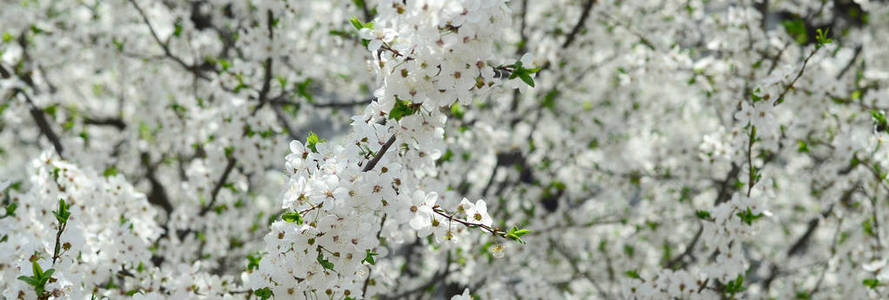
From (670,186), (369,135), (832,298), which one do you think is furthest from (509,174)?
(369,135)

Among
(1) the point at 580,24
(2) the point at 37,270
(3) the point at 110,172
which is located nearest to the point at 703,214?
(1) the point at 580,24

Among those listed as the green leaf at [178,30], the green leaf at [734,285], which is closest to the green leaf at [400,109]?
the green leaf at [734,285]

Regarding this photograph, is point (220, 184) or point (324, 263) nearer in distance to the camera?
point (324, 263)

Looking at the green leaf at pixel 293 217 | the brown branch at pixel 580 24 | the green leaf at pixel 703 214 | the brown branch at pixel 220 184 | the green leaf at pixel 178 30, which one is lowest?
the green leaf at pixel 293 217

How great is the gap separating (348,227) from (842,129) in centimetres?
467

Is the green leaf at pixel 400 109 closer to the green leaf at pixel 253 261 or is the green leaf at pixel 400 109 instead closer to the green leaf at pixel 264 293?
the green leaf at pixel 264 293

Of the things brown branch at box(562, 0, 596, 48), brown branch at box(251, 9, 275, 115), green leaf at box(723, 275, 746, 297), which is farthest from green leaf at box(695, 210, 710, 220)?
brown branch at box(251, 9, 275, 115)

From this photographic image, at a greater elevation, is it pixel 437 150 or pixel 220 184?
pixel 220 184

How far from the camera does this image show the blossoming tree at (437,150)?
9.02 ft

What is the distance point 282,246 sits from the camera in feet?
9.07

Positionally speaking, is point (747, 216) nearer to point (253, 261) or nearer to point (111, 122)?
point (253, 261)

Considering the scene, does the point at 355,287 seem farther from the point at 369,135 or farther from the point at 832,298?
the point at 832,298

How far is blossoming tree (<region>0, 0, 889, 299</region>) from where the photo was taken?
275 cm

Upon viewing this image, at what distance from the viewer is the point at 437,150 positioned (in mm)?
3492
